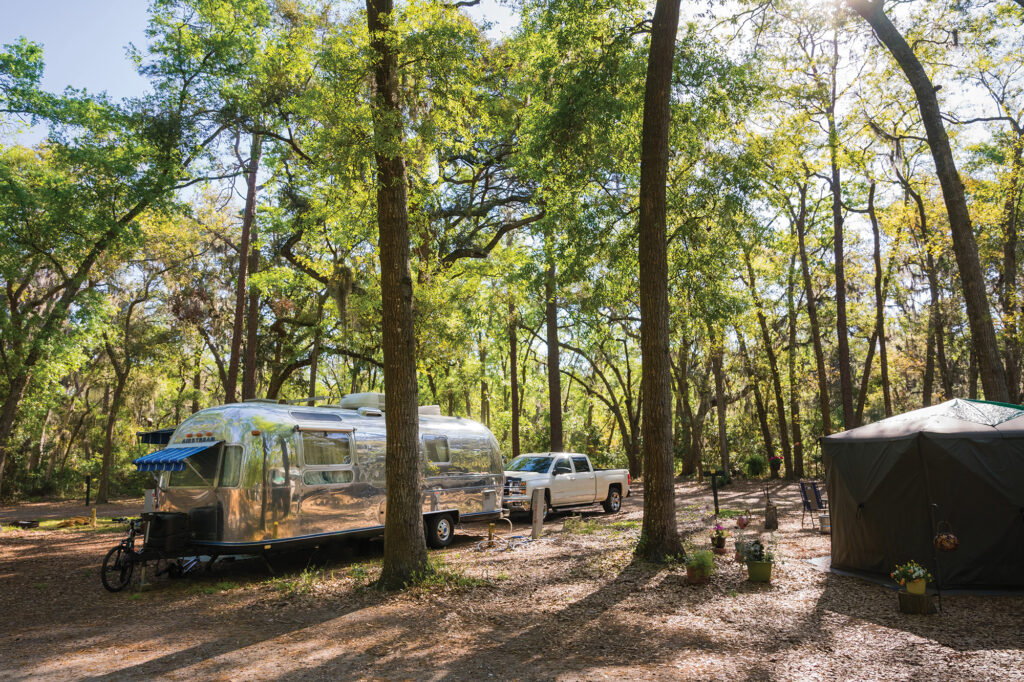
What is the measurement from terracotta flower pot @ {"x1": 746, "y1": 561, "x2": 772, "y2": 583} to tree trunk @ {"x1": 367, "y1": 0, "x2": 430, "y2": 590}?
4.26m

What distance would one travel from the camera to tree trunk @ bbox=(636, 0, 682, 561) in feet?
30.4

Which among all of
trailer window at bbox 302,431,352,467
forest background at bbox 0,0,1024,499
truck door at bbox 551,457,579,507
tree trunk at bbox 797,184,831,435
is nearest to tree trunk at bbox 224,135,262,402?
forest background at bbox 0,0,1024,499

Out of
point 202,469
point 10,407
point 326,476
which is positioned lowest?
point 326,476

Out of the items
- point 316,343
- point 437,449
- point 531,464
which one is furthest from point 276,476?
point 316,343

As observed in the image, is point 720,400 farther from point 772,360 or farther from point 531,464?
point 531,464

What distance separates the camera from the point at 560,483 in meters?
16.4

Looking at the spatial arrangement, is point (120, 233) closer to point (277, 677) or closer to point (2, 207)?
point (2, 207)

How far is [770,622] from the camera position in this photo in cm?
666

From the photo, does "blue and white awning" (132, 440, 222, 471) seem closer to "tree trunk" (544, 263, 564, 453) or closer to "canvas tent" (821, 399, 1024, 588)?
"canvas tent" (821, 399, 1024, 588)

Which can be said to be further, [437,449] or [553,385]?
[553,385]

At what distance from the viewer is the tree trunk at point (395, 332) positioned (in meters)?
8.37

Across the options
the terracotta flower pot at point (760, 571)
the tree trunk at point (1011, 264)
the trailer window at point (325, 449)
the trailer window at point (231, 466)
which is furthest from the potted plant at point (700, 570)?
the tree trunk at point (1011, 264)

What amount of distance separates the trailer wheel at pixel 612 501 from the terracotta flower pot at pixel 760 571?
377 inches

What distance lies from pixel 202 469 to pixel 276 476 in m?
1.07
